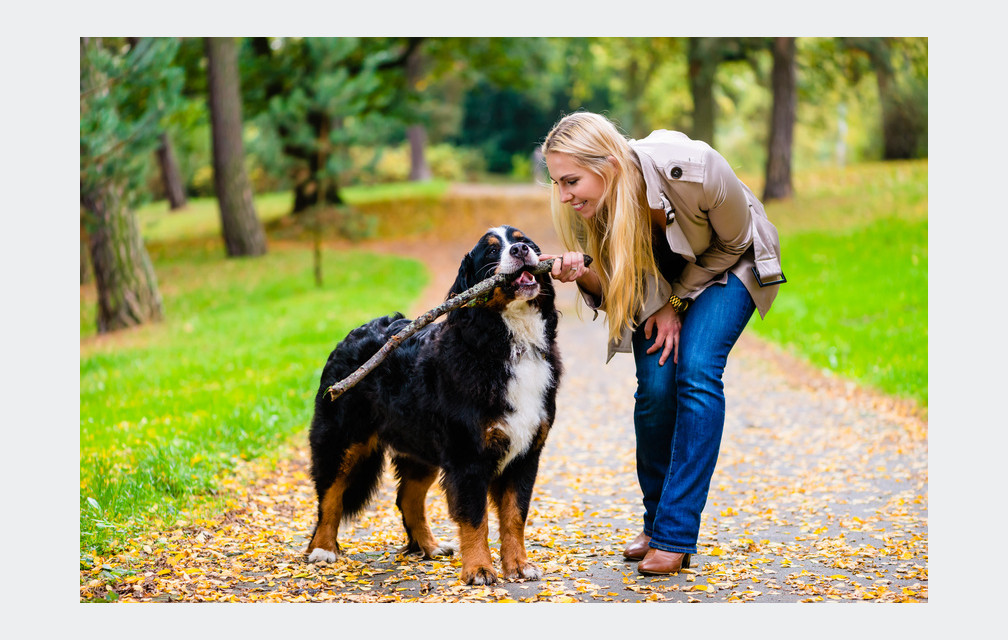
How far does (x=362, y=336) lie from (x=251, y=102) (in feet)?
65.2

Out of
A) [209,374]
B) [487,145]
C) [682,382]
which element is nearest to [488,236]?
[682,382]

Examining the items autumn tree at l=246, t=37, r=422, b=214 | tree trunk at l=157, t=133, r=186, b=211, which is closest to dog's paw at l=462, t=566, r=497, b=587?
autumn tree at l=246, t=37, r=422, b=214

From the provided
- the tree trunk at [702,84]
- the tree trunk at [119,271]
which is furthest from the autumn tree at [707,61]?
the tree trunk at [119,271]

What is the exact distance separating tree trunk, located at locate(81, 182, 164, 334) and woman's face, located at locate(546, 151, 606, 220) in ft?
32.9

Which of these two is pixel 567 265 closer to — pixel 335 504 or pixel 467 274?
pixel 467 274

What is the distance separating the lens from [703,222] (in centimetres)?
419

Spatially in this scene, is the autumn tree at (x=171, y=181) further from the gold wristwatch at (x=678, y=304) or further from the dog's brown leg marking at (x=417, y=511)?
the gold wristwatch at (x=678, y=304)

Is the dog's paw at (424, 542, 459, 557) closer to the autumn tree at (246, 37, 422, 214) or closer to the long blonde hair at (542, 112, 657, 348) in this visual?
the long blonde hair at (542, 112, 657, 348)

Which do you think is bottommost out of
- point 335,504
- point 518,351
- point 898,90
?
point 335,504

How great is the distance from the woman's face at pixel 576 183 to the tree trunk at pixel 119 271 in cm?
1004

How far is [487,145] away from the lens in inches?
1658

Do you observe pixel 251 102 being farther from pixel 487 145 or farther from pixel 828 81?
pixel 487 145

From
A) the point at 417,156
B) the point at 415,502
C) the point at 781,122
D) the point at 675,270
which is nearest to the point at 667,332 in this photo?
the point at 675,270

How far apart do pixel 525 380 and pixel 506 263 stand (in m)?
0.57
